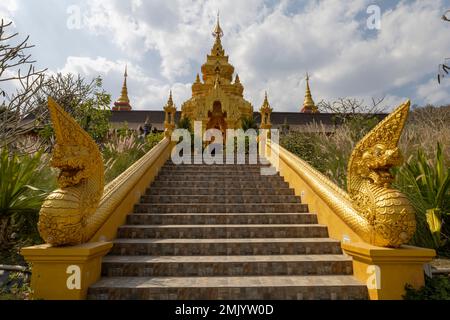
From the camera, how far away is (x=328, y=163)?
663cm

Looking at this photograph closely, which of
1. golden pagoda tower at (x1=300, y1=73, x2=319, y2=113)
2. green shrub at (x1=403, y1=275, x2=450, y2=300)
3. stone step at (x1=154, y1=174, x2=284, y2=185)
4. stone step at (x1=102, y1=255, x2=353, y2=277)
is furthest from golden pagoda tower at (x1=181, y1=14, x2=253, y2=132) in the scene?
golden pagoda tower at (x1=300, y1=73, x2=319, y2=113)

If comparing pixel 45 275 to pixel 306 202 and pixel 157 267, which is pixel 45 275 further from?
pixel 306 202

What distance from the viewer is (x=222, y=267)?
133 inches

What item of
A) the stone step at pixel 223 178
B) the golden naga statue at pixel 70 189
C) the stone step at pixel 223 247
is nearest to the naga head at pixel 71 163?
the golden naga statue at pixel 70 189

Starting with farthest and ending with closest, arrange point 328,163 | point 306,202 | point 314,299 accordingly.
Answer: point 328,163 → point 306,202 → point 314,299

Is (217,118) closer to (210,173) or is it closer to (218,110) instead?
(218,110)

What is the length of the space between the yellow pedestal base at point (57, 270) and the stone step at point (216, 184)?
3949 mm

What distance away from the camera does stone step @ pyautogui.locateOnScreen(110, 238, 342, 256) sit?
3.79 meters

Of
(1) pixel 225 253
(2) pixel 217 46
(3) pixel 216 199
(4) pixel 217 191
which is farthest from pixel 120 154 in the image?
(2) pixel 217 46

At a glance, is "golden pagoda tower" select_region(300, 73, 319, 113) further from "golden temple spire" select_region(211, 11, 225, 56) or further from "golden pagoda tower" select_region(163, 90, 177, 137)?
"golden pagoda tower" select_region(163, 90, 177, 137)

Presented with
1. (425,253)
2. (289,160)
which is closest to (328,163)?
(289,160)

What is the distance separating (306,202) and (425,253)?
267 cm
